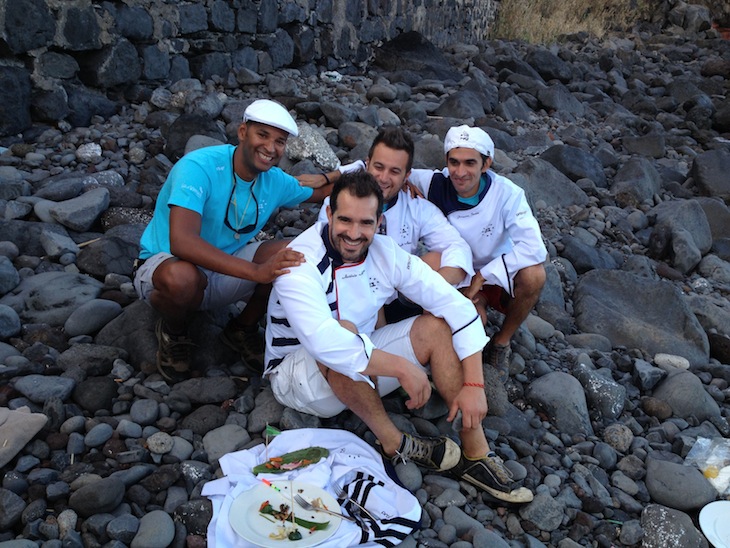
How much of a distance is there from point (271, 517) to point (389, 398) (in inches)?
41.8

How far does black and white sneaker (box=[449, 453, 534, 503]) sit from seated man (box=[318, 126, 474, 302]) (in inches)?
40.7

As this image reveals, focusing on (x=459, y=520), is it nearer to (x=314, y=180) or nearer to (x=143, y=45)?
(x=314, y=180)

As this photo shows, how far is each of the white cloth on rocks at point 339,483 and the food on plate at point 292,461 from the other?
21mm

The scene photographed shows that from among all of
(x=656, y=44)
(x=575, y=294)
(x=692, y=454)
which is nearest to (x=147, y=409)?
(x=692, y=454)

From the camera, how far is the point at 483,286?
4145 mm

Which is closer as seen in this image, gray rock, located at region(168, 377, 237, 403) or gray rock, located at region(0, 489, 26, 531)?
gray rock, located at region(0, 489, 26, 531)

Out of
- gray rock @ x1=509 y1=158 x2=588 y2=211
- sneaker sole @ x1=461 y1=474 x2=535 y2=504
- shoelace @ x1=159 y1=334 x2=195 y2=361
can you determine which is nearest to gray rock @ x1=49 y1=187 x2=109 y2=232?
shoelace @ x1=159 y1=334 x2=195 y2=361

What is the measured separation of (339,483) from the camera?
294cm

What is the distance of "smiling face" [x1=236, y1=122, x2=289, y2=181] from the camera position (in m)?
3.52

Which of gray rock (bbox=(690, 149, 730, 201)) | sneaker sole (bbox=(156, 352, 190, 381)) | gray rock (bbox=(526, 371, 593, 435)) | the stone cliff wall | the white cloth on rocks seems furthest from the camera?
gray rock (bbox=(690, 149, 730, 201))

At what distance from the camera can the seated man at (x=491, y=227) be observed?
3.89 metres

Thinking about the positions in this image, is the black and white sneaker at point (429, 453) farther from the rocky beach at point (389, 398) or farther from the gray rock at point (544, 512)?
the gray rock at point (544, 512)

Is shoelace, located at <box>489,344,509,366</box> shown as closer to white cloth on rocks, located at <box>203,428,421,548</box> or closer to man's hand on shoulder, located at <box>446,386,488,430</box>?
man's hand on shoulder, located at <box>446,386,488,430</box>

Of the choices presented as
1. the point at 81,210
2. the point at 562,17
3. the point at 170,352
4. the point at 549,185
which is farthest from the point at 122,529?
the point at 562,17
